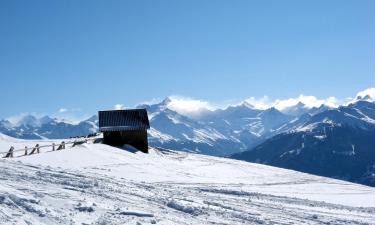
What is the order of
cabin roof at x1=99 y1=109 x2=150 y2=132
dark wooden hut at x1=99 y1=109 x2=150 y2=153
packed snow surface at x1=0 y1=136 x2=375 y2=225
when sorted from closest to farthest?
packed snow surface at x1=0 y1=136 x2=375 y2=225 < dark wooden hut at x1=99 y1=109 x2=150 y2=153 < cabin roof at x1=99 y1=109 x2=150 y2=132

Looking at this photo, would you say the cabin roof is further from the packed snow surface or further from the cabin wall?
the packed snow surface

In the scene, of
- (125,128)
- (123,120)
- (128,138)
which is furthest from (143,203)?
(123,120)

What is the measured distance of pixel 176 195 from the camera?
26.2 metres

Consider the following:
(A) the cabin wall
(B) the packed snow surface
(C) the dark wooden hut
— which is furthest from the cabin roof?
(B) the packed snow surface

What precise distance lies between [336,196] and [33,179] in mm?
20498

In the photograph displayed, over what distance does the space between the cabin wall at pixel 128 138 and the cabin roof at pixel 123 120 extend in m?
0.68

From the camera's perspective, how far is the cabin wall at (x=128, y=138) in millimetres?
59688

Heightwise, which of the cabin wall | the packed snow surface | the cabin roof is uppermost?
the cabin roof

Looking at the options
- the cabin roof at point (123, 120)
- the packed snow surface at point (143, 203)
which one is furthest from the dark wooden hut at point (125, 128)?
the packed snow surface at point (143, 203)

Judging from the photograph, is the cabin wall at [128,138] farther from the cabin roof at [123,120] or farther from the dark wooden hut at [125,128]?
the cabin roof at [123,120]

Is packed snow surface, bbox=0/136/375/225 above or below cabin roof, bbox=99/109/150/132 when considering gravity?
below

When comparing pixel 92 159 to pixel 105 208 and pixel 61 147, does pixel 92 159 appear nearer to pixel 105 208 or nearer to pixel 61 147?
pixel 61 147

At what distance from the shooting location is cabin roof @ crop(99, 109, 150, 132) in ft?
196

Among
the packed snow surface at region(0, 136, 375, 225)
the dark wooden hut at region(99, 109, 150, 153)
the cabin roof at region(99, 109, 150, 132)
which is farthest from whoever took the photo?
the cabin roof at region(99, 109, 150, 132)
